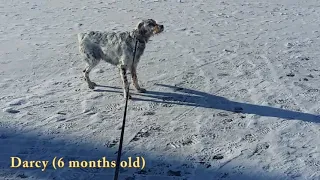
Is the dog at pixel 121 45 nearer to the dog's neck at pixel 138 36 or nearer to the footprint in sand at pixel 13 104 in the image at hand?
the dog's neck at pixel 138 36

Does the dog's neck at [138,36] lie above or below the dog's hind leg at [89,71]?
above

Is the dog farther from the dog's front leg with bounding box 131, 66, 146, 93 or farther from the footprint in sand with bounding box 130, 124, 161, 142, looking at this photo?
the footprint in sand with bounding box 130, 124, 161, 142

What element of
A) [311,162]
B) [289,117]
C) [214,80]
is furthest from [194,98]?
[311,162]

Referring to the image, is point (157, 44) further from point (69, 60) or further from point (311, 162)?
point (311, 162)

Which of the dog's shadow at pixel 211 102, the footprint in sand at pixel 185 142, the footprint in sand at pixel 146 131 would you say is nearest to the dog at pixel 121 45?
the dog's shadow at pixel 211 102

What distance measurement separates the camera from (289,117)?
7453 mm

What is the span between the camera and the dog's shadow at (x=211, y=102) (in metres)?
7.52

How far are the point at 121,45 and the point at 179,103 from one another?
1601mm

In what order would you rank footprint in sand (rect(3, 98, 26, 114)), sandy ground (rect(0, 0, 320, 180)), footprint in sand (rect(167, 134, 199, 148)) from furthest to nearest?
footprint in sand (rect(3, 98, 26, 114)), footprint in sand (rect(167, 134, 199, 148)), sandy ground (rect(0, 0, 320, 180))

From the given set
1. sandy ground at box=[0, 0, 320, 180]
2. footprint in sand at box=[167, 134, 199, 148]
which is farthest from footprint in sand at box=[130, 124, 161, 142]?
footprint in sand at box=[167, 134, 199, 148]

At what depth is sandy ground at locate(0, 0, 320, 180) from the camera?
20.1 feet

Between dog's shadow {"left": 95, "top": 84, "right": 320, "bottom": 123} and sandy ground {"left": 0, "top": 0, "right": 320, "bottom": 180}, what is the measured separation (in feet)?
0.07

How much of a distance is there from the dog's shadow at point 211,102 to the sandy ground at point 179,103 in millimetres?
20

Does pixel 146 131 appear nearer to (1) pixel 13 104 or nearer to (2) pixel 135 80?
(2) pixel 135 80
